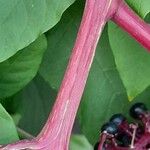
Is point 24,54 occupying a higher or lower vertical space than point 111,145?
higher

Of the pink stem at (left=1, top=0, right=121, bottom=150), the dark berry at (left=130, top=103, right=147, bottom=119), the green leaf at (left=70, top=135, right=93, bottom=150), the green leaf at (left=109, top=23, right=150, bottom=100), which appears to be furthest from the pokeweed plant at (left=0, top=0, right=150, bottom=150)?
the green leaf at (left=70, top=135, right=93, bottom=150)

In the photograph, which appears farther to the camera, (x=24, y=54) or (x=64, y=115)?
(x=24, y=54)

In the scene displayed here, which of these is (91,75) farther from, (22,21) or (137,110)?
(22,21)

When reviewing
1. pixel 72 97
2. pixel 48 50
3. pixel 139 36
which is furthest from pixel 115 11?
pixel 48 50

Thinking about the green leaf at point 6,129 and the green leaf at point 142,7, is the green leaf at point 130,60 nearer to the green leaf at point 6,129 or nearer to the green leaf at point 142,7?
the green leaf at point 142,7

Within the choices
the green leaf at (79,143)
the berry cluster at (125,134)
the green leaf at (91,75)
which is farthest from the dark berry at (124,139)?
the green leaf at (79,143)

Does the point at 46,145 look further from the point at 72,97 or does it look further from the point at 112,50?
the point at 112,50

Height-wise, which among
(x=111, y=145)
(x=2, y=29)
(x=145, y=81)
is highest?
(x=2, y=29)
